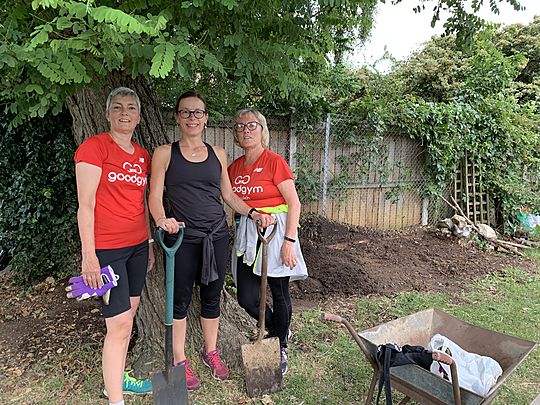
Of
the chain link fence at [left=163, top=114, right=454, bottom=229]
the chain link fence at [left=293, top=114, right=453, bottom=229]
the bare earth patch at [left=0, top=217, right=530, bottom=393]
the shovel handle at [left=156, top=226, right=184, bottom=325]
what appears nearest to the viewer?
the shovel handle at [left=156, top=226, right=184, bottom=325]

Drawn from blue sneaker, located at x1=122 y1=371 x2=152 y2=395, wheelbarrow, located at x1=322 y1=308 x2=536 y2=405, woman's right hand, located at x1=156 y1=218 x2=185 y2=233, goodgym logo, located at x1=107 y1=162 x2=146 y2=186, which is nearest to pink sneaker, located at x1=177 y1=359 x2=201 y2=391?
blue sneaker, located at x1=122 y1=371 x2=152 y2=395

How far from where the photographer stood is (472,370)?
2.18 metres

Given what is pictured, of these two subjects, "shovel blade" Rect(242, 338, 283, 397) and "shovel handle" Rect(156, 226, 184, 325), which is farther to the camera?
"shovel blade" Rect(242, 338, 283, 397)

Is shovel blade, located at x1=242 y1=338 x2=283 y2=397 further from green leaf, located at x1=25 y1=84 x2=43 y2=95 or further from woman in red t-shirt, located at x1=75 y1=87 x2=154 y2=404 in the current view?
green leaf, located at x1=25 y1=84 x2=43 y2=95

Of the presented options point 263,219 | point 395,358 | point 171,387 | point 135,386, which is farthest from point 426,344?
point 135,386

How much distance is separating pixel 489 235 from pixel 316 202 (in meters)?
2.91

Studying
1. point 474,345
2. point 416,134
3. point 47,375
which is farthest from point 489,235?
point 47,375

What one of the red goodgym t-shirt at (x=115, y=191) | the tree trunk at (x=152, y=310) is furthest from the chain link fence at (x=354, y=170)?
the red goodgym t-shirt at (x=115, y=191)

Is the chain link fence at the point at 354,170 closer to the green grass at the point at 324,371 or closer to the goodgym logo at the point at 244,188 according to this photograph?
the green grass at the point at 324,371

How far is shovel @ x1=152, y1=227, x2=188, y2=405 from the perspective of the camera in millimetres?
2338

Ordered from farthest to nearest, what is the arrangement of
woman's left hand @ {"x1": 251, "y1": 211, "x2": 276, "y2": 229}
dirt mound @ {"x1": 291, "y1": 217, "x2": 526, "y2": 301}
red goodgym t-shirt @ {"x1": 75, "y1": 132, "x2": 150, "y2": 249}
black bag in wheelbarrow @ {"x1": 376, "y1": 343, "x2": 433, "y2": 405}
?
dirt mound @ {"x1": 291, "y1": 217, "x2": 526, "y2": 301} < woman's left hand @ {"x1": 251, "y1": 211, "x2": 276, "y2": 229} < red goodgym t-shirt @ {"x1": 75, "y1": 132, "x2": 150, "y2": 249} < black bag in wheelbarrow @ {"x1": 376, "y1": 343, "x2": 433, "y2": 405}

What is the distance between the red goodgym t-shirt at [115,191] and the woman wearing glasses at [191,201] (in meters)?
0.13

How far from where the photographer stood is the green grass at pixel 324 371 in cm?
273

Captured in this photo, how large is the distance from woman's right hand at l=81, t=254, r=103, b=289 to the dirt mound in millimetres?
2622
